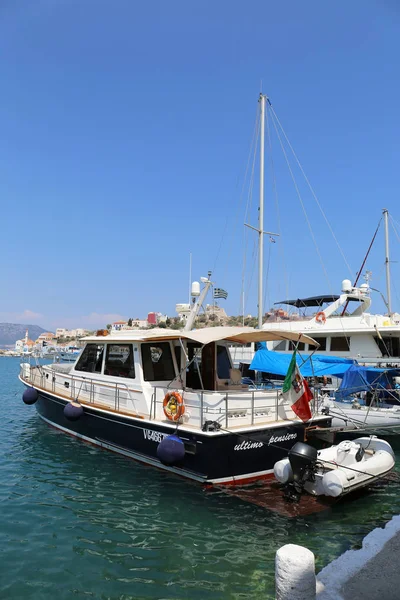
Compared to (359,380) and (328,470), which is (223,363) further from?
(359,380)

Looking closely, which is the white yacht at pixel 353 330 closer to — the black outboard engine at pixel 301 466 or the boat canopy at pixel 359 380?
the boat canopy at pixel 359 380

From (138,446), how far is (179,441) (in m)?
1.73

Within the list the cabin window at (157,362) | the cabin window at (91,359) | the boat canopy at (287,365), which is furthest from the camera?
the boat canopy at (287,365)

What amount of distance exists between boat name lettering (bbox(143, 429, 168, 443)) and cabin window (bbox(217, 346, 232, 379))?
7.44ft

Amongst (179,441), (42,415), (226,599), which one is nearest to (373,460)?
(179,441)

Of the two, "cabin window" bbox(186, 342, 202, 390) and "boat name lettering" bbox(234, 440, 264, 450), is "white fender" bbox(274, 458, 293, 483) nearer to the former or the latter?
"boat name lettering" bbox(234, 440, 264, 450)

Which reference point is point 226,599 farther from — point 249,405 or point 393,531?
point 249,405

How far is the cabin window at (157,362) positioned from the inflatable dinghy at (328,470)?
11.4 feet

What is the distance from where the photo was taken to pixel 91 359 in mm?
11430

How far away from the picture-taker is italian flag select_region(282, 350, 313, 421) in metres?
8.98

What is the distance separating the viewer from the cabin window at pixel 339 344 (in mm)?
19062

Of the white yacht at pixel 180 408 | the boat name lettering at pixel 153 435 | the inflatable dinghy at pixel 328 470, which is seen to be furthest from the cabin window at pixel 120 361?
the inflatable dinghy at pixel 328 470

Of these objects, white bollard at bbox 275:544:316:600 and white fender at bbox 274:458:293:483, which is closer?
white bollard at bbox 275:544:316:600

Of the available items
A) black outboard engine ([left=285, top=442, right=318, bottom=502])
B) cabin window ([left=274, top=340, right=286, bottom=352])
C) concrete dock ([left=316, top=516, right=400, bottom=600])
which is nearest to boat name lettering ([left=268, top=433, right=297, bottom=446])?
black outboard engine ([left=285, top=442, right=318, bottom=502])
